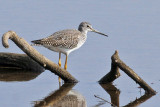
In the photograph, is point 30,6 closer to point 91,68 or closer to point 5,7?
point 5,7

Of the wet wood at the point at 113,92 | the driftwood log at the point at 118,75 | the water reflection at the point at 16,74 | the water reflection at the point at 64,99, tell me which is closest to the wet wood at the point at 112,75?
the driftwood log at the point at 118,75

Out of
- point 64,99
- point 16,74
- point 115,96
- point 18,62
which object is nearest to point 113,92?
point 115,96

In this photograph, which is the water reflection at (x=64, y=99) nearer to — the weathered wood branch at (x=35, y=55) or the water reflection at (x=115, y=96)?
the weathered wood branch at (x=35, y=55)

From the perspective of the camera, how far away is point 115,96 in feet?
40.4

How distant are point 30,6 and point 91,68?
5.46 meters

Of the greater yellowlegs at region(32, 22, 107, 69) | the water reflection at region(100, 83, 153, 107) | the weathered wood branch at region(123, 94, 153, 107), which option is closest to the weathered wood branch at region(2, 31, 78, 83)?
the water reflection at region(100, 83, 153, 107)

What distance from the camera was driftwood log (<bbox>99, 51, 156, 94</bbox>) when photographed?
1188cm

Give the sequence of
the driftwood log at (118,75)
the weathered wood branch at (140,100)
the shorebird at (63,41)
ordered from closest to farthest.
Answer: the weathered wood branch at (140,100) < the driftwood log at (118,75) < the shorebird at (63,41)

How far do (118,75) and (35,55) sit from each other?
6.29 feet

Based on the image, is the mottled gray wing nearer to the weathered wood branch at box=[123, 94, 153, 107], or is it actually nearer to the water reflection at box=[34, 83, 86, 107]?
the water reflection at box=[34, 83, 86, 107]

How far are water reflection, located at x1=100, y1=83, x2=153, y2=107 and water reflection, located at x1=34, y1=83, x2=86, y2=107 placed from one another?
0.67m

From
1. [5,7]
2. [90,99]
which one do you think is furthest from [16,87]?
[5,7]

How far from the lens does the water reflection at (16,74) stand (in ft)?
43.9

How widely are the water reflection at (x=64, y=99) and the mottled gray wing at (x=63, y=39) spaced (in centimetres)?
158
